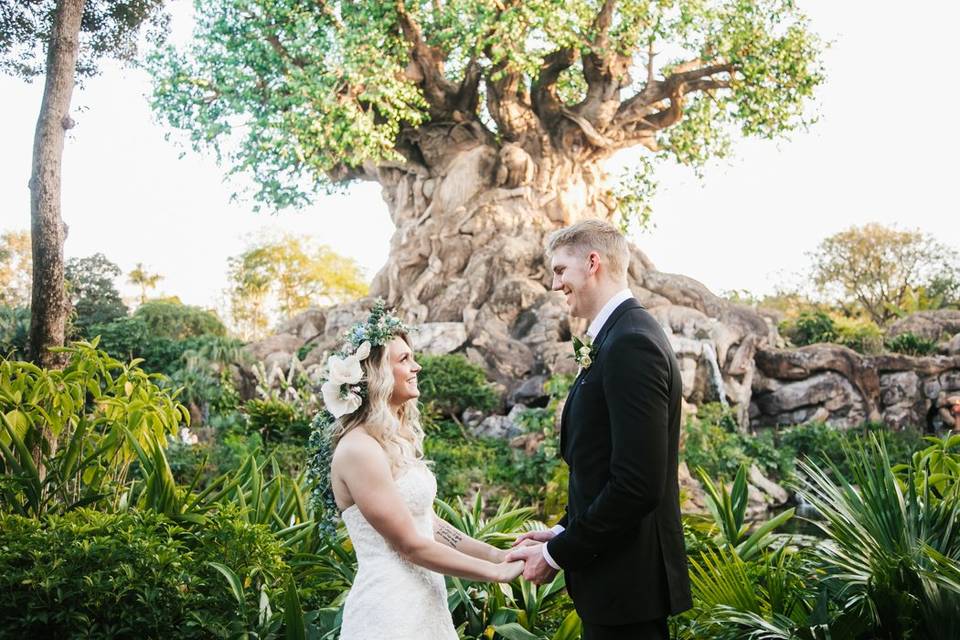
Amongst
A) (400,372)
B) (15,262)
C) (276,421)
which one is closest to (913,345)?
(276,421)

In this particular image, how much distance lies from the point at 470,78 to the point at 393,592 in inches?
638

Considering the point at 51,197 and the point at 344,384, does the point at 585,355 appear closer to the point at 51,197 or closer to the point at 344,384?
the point at 344,384

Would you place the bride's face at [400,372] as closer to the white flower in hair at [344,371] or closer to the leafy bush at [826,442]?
the white flower in hair at [344,371]

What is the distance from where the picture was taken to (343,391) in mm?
2949

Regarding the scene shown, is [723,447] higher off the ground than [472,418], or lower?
lower

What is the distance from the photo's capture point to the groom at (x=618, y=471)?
8.04 feet

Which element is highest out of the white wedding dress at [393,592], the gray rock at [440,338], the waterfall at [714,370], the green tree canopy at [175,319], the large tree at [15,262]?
the large tree at [15,262]

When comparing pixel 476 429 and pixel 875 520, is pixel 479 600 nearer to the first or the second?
pixel 875 520

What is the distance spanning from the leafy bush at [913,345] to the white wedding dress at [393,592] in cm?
1965

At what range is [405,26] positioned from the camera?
16.2m

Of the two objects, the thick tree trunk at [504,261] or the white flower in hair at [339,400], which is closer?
the white flower in hair at [339,400]

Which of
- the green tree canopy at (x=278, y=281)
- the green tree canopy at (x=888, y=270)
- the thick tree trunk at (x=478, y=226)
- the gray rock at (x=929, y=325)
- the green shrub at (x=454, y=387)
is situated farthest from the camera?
the green tree canopy at (x=278, y=281)

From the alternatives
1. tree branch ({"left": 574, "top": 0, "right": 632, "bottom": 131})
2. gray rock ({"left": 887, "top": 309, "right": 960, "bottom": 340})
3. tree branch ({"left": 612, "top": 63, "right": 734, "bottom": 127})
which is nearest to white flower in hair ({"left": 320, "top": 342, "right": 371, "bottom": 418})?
tree branch ({"left": 574, "top": 0, "right": 632, "bottom": 131})

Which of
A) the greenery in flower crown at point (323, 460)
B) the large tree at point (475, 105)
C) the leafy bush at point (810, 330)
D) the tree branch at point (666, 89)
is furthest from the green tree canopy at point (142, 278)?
the greenery in flower crown at point (323, 460)
